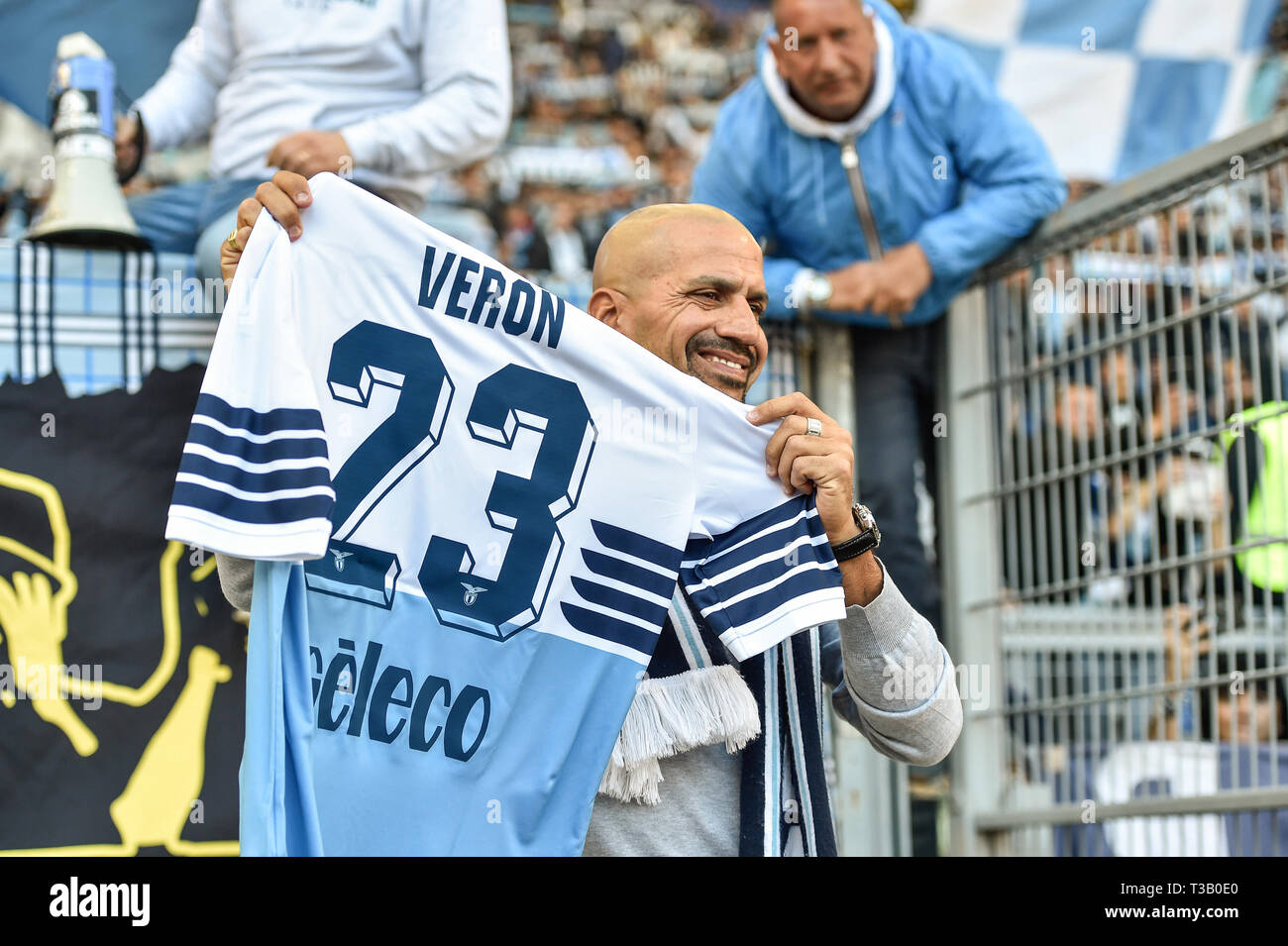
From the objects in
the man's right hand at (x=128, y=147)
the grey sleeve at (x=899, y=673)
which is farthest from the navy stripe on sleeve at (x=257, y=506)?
the man's right hand at (x=128, y=147)

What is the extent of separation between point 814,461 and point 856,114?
5.12 ft

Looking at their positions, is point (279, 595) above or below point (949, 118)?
below

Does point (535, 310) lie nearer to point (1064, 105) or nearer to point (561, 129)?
point (1064, 105)

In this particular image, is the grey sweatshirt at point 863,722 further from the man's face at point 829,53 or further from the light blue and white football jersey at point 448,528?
the man's face at point 829,53

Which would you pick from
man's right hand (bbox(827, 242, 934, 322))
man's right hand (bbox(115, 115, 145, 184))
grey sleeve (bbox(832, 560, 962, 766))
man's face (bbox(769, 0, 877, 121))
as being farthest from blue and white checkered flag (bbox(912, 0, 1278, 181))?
grey sleeve (bbox(832, 560, 962, 766))

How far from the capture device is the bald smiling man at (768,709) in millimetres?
2289

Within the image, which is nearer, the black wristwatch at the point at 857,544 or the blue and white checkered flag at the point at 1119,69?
the black wristwatch at the point at 857,544

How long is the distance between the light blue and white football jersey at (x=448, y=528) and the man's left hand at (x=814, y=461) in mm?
31

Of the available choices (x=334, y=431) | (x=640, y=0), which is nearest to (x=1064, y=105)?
(x=334, y=431)

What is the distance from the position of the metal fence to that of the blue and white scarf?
4.44ft

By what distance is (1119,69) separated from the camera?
623 centimetres

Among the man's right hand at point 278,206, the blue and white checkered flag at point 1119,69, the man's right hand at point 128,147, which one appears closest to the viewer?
the man's right hand at point 278,206

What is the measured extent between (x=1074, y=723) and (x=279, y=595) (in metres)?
2.18
